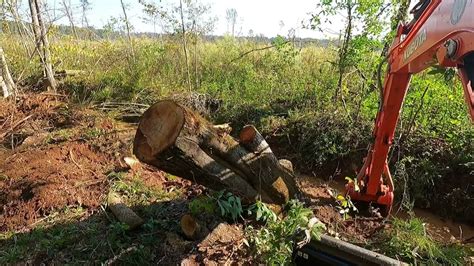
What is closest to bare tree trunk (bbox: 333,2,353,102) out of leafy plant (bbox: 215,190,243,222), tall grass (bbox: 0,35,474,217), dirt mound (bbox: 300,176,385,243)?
tall grass (bbox: 0,35,474,217)

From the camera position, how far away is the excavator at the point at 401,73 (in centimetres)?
138

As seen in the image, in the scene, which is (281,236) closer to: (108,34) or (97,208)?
(97,208)

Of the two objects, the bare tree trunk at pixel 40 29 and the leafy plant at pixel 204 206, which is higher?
the bare tree trunk at pixel 40 29

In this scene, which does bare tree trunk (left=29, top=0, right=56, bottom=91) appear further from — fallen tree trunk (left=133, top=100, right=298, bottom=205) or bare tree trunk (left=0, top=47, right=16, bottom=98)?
fallen tree trunk (left=133, top=100, right=298, bottom=205)

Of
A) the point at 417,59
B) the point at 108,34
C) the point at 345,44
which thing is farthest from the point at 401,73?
the point at 108,34

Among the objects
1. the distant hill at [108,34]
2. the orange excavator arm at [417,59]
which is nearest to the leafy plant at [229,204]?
the orange excavator arm at [417,59]

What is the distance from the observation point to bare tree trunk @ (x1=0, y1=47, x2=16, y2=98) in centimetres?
627

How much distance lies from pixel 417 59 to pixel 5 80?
21.6ft

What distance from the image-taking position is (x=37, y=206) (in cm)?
352

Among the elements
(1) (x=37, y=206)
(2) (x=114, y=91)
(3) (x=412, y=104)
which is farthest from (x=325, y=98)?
(1) (x=37, y=206)

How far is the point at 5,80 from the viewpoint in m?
6.47

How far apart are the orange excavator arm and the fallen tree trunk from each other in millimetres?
855

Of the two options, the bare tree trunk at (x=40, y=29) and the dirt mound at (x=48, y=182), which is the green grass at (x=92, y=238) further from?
the bare tree trunk at (x=40, y=29)

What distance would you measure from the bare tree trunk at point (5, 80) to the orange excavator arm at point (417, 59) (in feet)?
18.9
